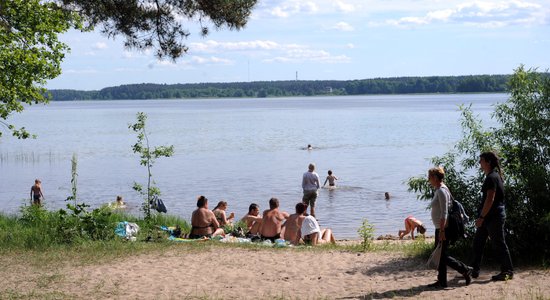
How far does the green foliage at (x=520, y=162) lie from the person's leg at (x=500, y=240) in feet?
3.48

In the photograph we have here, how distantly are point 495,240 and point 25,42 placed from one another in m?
9.15

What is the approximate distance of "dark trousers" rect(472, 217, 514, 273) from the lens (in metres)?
9.05

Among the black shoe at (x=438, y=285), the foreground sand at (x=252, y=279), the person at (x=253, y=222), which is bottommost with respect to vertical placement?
the person at (x=253, y=222)

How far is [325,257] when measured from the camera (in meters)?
11.5

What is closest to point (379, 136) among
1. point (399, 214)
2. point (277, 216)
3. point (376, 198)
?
point (376, 198)

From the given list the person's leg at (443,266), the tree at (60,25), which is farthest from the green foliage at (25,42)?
the person's leg at (443,266)

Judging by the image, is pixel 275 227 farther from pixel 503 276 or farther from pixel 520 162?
pixel 503 276

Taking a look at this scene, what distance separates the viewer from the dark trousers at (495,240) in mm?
9047

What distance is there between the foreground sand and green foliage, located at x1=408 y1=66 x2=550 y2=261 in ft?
2.25

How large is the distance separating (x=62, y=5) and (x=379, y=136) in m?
57.9

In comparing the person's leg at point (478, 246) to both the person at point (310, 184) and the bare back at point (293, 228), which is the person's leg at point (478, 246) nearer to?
the bare back at point (293, 228)

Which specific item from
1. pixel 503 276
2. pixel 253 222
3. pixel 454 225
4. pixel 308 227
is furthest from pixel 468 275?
pixel 253 222

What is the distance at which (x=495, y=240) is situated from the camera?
357 inches

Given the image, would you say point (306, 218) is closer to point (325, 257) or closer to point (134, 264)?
point (325, 257)
